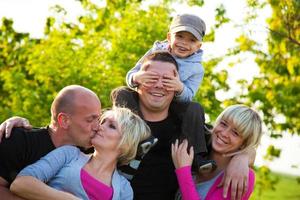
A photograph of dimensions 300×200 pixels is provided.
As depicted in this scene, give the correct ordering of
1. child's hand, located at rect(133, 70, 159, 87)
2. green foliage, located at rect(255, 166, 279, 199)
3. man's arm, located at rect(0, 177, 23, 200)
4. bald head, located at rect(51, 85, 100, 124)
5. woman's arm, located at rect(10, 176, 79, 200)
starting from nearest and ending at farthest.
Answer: woman's arm, located at rect(10, 176, 79, 200) → man's arm, located at rect(0, 177, 23, 200) → bald head, located at rect(51, 85, 100, 124) → child's hand, located at rect(133, 70, 159, 87) → green foliage, located at rect(255, 166, 279, 199)

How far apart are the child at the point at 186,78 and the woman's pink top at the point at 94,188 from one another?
70cm

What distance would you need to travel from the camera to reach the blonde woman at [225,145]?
18.1ft

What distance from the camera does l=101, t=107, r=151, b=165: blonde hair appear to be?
524 centimetres

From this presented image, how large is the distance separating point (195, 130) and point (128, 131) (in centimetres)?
60

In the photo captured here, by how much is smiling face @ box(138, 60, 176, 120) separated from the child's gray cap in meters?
0.43

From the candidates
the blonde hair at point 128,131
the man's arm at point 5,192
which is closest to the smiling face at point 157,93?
the blonde hair at point 128,131

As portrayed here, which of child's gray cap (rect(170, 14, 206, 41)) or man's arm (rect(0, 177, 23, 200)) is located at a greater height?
child's gray cap (rect(170, 14, 206, 41))

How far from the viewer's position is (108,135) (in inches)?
205

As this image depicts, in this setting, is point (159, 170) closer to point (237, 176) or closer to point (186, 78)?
point (237, 176)

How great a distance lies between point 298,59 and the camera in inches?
540

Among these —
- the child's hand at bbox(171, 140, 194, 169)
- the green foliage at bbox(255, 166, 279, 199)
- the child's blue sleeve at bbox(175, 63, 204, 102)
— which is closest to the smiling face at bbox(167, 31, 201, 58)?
the child's blue sleeve at bbox(175, 63, 204, 102)

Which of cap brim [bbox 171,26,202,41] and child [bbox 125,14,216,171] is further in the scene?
cap brim [bbox 171,26,202,41]

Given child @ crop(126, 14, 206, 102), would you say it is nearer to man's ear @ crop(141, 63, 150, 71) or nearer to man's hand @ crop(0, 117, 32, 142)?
man's ear @ crop(141, 63, 150, 71)

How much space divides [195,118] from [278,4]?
24.7 ft
